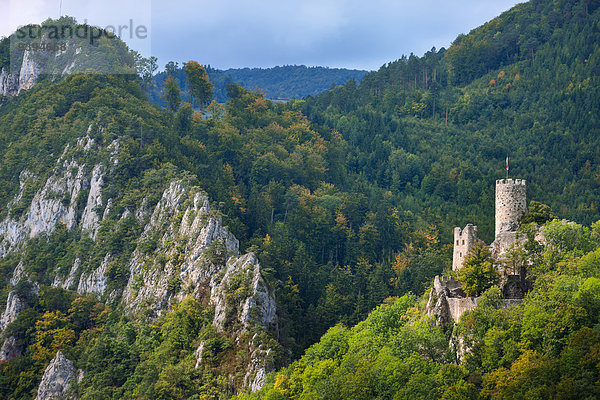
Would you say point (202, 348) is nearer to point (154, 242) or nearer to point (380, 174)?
point (154, 242)

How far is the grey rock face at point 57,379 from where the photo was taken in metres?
74.8

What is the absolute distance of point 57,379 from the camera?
2965 inches

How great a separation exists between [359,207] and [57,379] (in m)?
45.7

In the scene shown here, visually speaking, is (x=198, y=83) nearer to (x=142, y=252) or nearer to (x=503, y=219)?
(x=142, y=252)

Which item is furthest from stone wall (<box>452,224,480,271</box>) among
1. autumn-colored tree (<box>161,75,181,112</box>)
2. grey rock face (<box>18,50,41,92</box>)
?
grey rock face (<box>18,50,41,92</box>)

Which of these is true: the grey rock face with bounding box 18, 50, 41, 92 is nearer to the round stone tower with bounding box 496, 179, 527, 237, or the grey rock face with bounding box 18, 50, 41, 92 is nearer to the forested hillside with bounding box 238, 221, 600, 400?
the forested hillside with bounding box 238, 221, 600, 400

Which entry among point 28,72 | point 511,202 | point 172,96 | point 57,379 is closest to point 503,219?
point 511,202

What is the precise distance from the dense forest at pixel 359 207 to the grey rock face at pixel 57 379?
108 centimetres

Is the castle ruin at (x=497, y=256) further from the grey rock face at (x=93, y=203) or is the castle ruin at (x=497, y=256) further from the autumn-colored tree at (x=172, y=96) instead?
the autumn-colored tree at (x=172, y=96)

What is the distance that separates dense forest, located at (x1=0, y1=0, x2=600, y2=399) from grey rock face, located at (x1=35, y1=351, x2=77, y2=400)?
1080 mm

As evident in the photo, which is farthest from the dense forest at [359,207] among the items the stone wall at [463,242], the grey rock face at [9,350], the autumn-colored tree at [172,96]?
the stone wall at [463,242]

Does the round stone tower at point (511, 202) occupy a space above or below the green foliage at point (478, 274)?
above

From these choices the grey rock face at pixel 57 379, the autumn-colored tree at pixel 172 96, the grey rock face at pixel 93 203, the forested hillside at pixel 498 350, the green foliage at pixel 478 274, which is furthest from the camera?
the autumn-colored tree at pixel 172 96

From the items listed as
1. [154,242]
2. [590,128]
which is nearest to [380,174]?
[590,128]
